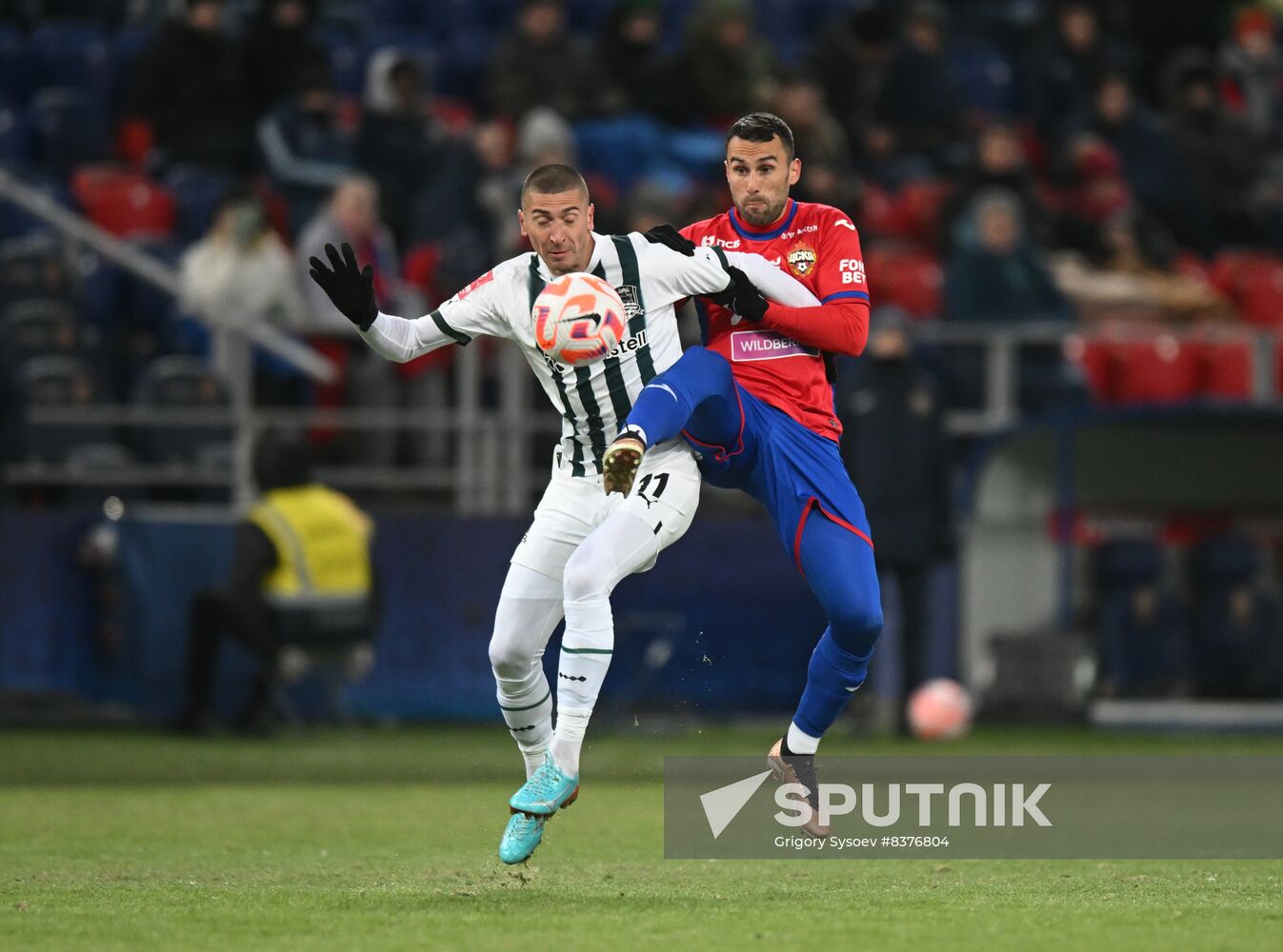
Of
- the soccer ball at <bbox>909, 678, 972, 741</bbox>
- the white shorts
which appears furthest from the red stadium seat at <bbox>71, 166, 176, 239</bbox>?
the white shorts

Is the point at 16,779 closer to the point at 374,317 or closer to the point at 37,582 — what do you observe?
the point at 37,582

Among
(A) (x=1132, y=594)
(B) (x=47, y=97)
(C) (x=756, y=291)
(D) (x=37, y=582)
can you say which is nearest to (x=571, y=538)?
(C) (x=756, y=291)

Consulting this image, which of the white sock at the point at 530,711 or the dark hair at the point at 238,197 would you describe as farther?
the dark hair at the point at 238,197

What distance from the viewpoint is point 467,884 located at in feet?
22.1

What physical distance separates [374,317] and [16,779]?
429cm

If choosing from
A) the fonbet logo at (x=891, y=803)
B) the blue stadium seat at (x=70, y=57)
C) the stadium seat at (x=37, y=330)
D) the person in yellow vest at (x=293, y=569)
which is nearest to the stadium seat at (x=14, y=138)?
the blue stadium seat at (x=70, y=57)

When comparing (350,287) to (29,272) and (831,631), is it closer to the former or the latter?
(831,631)

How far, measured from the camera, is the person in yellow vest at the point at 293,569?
478 inches

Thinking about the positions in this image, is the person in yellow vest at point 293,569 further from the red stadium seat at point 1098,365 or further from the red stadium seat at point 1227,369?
the red stadium seat at point 1227,369

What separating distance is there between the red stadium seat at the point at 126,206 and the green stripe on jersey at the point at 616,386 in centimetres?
816

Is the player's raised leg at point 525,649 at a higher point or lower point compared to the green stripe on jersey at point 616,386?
lower

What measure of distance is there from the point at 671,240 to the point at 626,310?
309 mm

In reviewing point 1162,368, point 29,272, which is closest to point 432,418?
point 29,272

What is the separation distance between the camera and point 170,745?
12.1 metres
